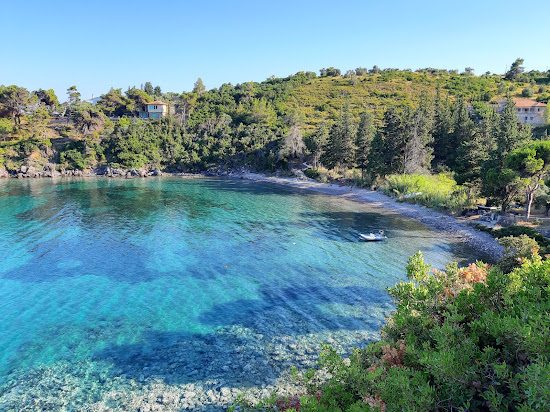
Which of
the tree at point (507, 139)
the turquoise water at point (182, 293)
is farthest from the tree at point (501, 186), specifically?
the turquoise water at point (182, 293)

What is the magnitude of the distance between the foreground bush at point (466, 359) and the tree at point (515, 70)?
17130 centimetres

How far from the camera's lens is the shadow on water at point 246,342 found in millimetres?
13867

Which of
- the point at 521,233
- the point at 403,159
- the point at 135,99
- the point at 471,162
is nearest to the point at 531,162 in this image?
the point at 521,233

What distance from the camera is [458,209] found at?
4266cm

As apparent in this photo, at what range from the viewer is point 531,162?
100ft

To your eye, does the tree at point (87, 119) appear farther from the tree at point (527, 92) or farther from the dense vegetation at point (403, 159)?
the tree at point (527, 92)

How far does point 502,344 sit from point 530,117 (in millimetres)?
115515

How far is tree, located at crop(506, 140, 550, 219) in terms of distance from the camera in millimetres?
30531

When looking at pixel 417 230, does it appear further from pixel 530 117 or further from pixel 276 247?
pixel 530 117

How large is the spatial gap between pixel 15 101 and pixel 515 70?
19152cm

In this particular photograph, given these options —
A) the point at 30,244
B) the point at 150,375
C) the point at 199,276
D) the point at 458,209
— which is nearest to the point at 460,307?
the point at 150,375

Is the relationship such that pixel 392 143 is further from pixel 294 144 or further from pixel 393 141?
pixel 294 144

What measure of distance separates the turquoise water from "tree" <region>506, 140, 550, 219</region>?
1021 centimetres

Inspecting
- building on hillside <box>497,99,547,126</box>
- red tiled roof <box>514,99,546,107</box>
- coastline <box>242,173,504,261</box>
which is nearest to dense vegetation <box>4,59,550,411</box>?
coastline <box>242,173,504,261</box>
